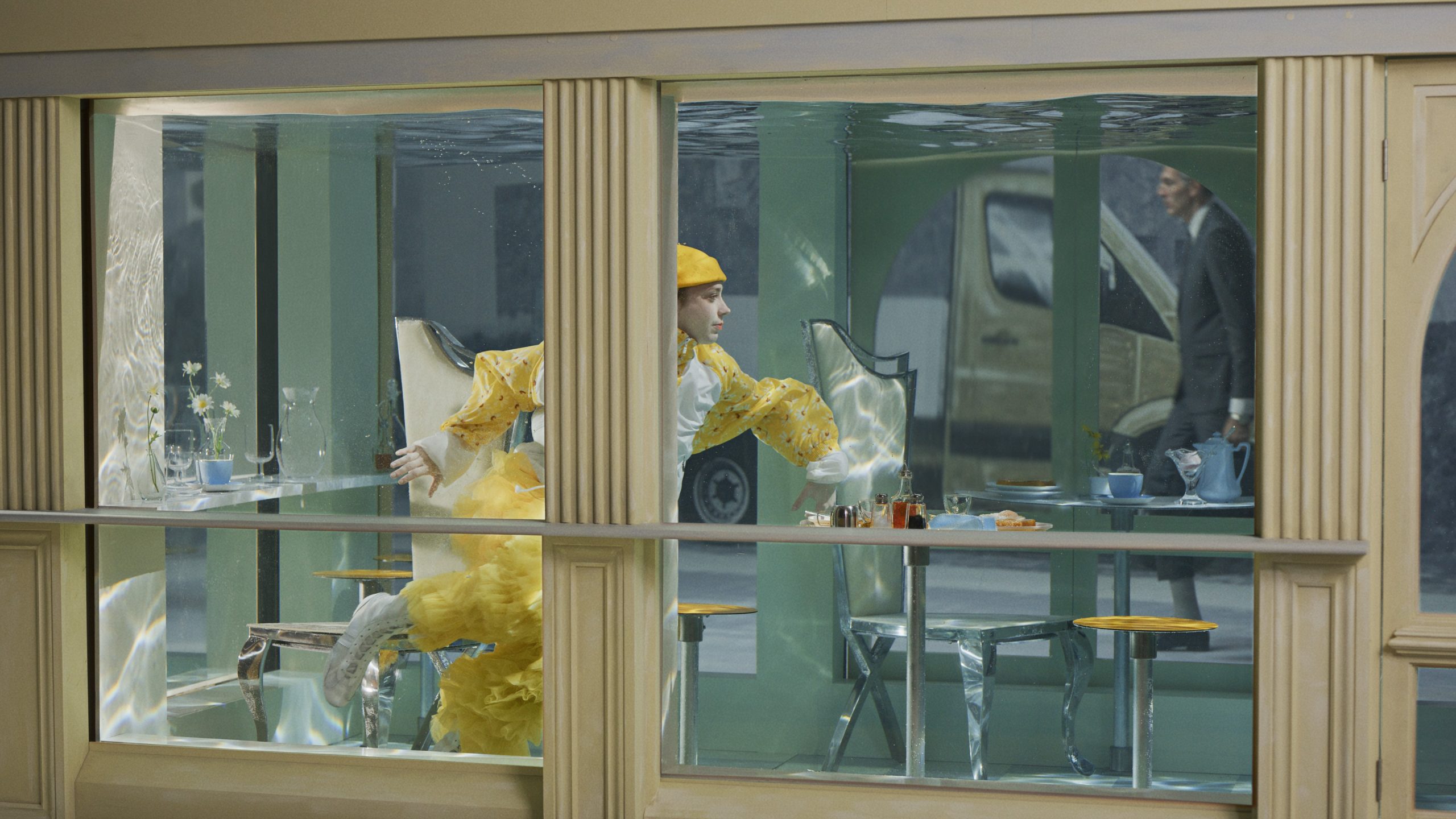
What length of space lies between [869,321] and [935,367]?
0.62 ft

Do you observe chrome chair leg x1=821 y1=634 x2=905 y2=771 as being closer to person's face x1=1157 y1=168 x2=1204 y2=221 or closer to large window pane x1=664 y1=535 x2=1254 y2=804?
large window pane x1=664 y1=535 x2=1254 y2=804

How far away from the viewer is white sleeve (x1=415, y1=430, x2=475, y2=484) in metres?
3.41

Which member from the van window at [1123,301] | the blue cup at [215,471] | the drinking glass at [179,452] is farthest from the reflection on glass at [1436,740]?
the drinking glass at [179,452]

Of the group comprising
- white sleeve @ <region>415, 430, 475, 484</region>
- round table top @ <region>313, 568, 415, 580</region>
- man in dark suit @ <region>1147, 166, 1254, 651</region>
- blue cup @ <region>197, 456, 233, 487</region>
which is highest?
man in dark suit @ <region>1147, 166, 1254, 651</region>

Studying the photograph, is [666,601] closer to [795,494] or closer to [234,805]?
[795,494]

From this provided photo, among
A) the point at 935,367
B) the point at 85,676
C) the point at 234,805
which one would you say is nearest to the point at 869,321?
the point at 935,367

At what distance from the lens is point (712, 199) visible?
3.28 meters

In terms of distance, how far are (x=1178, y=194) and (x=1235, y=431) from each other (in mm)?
554

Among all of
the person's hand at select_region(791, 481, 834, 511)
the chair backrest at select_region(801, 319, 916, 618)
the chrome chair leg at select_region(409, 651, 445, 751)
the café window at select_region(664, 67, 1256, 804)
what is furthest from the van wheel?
the chrome chair leg at select_region(409, 651, 445, 751)

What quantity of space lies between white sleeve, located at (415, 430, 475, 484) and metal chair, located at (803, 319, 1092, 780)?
89 cm

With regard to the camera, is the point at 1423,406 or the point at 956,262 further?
the point at 956,262

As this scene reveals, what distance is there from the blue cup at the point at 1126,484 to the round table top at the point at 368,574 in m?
1.72

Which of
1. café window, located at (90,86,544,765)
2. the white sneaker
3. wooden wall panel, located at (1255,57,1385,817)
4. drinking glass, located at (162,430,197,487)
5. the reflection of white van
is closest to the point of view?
wooden wall panel, located at (1255,57,1385,817)

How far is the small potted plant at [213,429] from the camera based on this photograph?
3.56 meters
